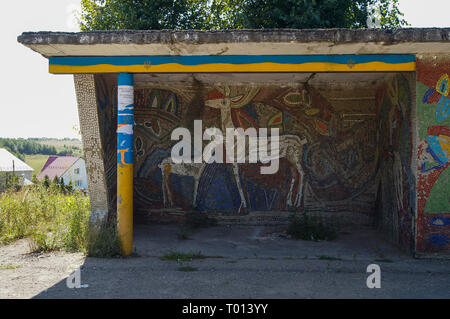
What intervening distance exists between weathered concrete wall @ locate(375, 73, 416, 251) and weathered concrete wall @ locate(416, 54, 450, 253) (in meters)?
0.15

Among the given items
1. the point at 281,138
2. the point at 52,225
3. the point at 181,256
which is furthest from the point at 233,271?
the point at 52,225

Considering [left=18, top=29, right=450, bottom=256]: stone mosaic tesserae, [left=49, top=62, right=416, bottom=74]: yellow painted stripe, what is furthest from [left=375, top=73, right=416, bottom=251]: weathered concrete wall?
[left=49, top=62, right=416, bottom=74]: yellow painted stripe

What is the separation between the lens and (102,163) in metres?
6.33

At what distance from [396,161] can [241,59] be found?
119 inches

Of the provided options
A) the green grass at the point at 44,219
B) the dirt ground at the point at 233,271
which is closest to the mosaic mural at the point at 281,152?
the dirt ground at the point at 233,271

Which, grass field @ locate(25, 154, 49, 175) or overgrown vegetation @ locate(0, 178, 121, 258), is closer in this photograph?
overgrown vegetation @ locate(0, 178, 121, 258)

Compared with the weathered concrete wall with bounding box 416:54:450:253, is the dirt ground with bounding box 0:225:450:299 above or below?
below

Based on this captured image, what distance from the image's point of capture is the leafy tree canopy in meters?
11.2

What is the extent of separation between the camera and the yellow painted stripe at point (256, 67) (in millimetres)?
5328

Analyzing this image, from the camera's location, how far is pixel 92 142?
629 centimetres

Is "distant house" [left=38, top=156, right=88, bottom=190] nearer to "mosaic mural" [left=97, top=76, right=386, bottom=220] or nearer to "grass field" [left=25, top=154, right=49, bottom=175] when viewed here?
"grass field" [left=25, top=154, right=49, bottom=175]

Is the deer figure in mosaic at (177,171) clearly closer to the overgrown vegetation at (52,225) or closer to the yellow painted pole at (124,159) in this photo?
the overgrown vegetation at (52,225)

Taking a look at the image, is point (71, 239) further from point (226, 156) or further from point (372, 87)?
point (372, 87)

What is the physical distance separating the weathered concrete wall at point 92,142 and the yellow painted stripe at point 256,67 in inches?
19.0
